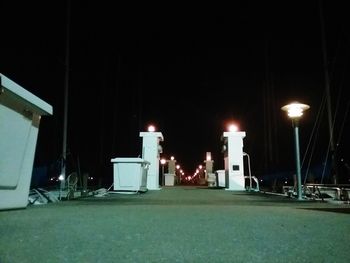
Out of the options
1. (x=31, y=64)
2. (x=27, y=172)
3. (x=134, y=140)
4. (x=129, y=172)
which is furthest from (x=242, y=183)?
(x=134, y=140)

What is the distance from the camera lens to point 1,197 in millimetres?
4391

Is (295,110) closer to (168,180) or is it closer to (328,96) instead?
(328,96)

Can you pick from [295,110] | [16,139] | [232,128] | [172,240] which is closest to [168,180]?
[232,128]

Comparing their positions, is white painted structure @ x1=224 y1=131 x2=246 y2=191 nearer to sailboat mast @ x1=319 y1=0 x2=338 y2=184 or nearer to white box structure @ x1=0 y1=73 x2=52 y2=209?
sailboat mast @ x1=319 y1=0 x2=338 y2=184

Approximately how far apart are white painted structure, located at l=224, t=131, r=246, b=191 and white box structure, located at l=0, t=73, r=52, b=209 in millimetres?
A: 10690

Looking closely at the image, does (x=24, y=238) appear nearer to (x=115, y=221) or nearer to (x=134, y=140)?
(x=115, y=221)

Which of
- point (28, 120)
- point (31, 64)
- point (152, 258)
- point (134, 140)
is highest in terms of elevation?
point (31, 64)

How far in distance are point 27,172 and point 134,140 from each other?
96.7 ft

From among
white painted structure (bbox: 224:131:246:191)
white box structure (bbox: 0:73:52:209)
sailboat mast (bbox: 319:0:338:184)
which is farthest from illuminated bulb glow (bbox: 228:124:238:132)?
white box structure (bbox: 0:73:52:209)

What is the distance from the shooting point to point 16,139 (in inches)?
180

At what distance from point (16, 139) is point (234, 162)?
1163 centimetres

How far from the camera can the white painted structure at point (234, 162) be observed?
48.3ft

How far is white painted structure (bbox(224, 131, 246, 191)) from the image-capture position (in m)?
14.7

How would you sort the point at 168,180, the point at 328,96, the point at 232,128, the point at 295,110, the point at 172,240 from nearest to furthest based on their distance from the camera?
the point at 172,240, the point at 295,110, the point at 328,96, the point at 232,128, the point at 168,180
